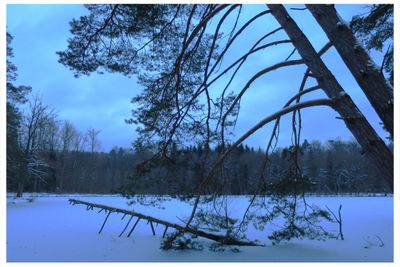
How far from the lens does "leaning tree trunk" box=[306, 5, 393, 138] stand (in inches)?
116

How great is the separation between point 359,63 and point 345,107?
15.1 inches

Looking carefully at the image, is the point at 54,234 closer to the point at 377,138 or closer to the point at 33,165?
the point at 377,138

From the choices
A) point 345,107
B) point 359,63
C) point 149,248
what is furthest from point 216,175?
point 359,63

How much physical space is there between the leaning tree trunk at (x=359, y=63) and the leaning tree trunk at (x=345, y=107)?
0.16 metres

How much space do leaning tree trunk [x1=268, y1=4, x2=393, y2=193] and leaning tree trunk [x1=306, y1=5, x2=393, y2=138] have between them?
16 cm

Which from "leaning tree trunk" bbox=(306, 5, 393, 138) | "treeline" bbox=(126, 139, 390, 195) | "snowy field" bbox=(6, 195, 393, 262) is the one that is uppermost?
"leaning tree trunk" bbox=(306, 5, 393, 138)

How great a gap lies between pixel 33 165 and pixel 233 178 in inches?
1132

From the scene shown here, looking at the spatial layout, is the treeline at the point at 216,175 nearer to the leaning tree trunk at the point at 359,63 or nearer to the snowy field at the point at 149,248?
the snowy field at the point at 149,248

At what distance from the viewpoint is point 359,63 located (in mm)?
3137

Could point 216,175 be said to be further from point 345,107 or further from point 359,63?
point 359,63

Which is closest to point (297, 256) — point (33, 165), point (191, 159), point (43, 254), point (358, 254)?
point (358, 254)

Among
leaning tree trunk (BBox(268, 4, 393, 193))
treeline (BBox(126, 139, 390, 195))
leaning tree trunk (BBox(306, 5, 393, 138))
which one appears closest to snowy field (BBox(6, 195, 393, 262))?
treeline (BBox(126, 139, 390, 195))

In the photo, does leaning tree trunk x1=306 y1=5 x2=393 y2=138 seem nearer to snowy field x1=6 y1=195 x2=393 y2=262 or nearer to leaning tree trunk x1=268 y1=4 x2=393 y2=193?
leaning tree trunk x1=268 y1=4 x2=393 y2=193
